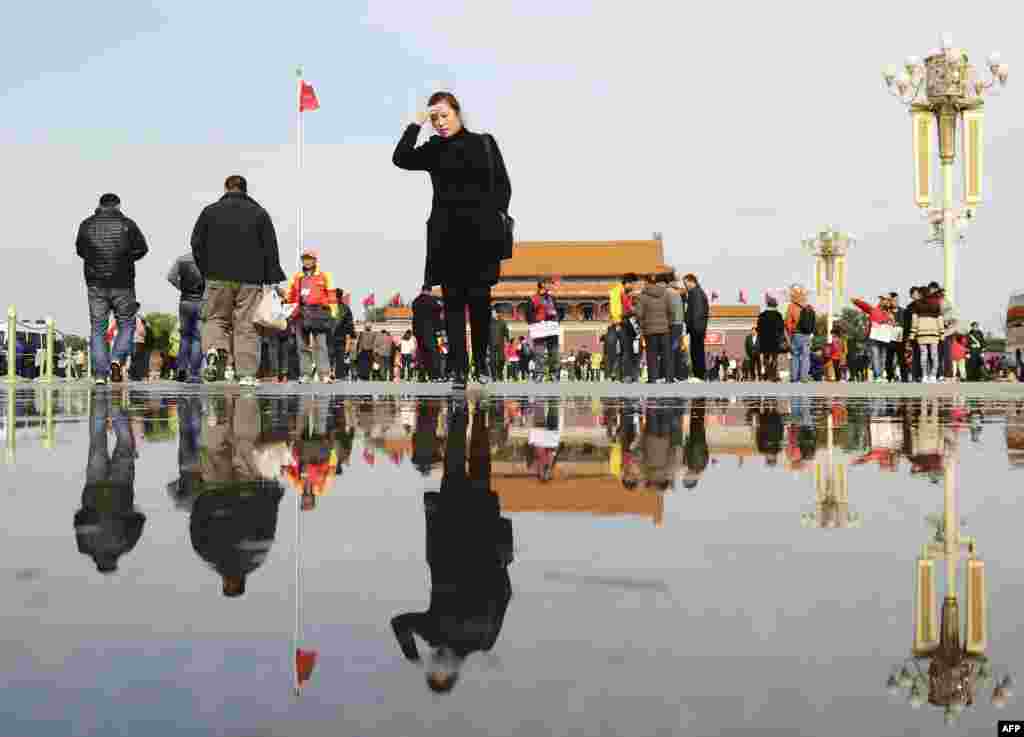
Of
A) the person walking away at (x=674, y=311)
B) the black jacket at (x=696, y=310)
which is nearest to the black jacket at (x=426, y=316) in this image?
the person walking away at (x=674, y=311)

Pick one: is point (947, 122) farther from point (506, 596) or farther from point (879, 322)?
point (506, 596)

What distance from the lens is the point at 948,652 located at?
4.70ft

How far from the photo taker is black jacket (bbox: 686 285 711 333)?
58.1 feet

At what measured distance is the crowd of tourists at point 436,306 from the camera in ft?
27.4

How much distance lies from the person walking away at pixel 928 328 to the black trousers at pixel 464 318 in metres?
10.9

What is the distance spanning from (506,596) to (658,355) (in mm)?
14541

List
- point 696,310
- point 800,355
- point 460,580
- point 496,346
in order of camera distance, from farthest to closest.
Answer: point 800,355 < point 496,346 < point 696,310 < point 460,580

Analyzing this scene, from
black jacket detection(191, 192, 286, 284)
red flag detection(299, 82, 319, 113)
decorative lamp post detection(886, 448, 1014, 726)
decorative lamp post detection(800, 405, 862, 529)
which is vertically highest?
red flag detection(299, 82, 319, 113)

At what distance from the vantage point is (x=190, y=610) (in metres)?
1.65

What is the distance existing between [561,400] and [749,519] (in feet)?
20.8

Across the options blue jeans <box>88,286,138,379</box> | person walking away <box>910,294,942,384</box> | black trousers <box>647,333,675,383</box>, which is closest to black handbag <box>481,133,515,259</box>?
blue jeans <box>88,286,138,379</box>

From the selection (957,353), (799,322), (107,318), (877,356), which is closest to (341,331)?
(799,322)

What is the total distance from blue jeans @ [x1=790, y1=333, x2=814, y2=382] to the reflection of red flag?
19.3m

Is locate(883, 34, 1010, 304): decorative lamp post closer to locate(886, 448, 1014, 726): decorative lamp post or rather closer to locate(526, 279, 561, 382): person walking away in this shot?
locate(526, 279, 561, 382): person walking away
